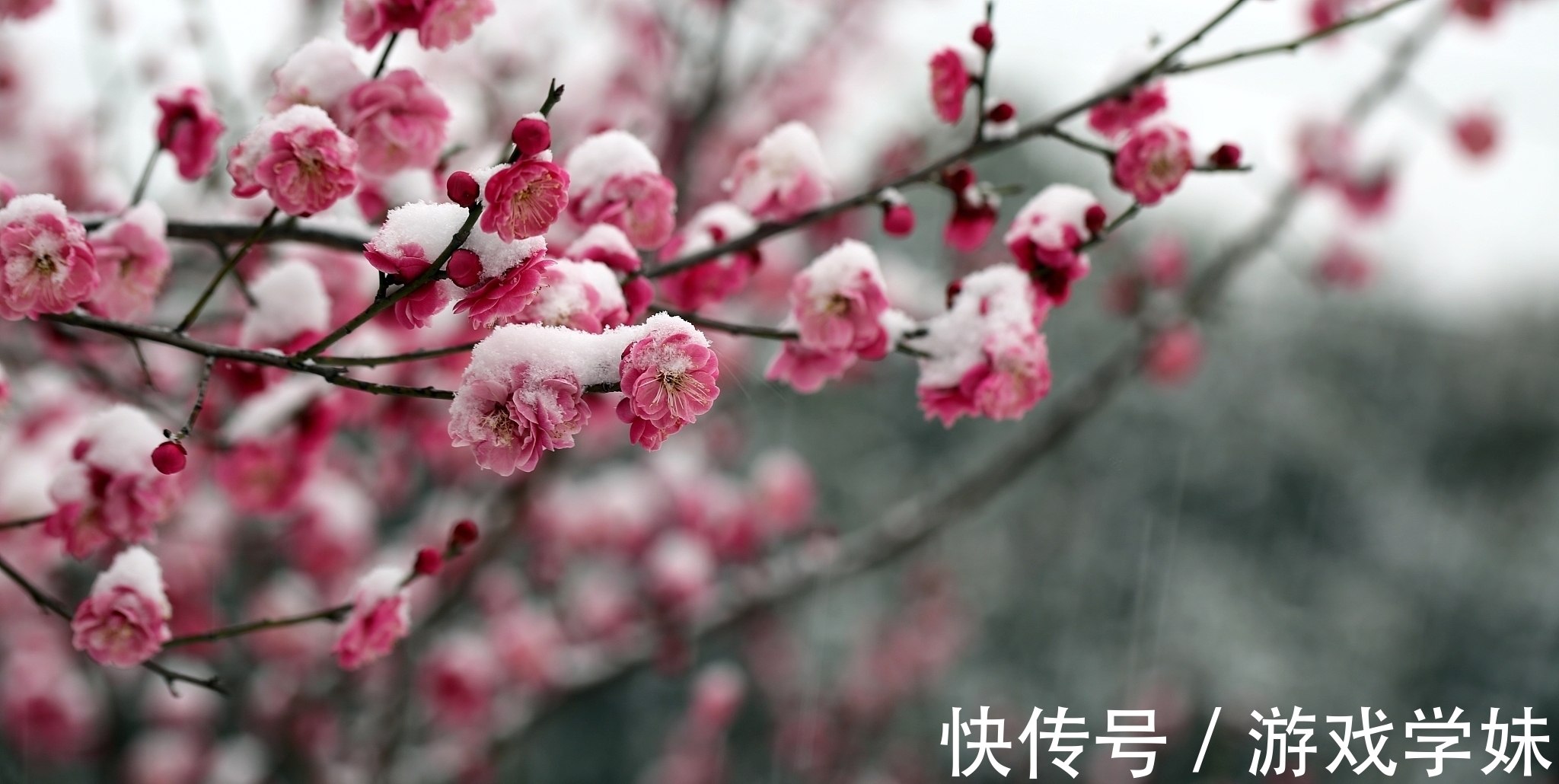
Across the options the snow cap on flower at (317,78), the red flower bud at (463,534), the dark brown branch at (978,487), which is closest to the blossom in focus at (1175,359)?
the dark brown branch at (978,487)

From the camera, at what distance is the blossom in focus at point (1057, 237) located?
3.52 feet

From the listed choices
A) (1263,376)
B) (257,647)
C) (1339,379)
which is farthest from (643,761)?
(1339,379)

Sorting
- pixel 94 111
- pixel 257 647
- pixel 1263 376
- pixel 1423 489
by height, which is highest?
pixel 1263 376

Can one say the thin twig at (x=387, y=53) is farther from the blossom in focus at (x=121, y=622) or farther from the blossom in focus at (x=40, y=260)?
the blossom in focus at (x=121, y=622)

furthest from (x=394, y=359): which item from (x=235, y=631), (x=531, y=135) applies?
(x=235, y=631)

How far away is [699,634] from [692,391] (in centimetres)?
191

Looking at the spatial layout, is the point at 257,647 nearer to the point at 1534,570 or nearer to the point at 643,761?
the point at 643,761

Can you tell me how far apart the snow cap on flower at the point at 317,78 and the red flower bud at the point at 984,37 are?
664 millimetres

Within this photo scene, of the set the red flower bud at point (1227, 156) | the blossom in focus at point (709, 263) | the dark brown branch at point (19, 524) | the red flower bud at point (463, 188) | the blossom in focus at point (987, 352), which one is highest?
the red flower bud at point (1227, 156)

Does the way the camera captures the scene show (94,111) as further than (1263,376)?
No

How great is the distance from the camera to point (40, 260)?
823 millimetres

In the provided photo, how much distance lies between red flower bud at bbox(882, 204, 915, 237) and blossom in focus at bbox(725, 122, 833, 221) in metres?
0.09

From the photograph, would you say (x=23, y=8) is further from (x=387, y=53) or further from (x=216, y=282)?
(x=216, y=282)

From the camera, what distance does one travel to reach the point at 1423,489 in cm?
891
